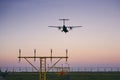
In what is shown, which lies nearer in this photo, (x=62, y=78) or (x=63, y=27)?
(x=63, y=27)

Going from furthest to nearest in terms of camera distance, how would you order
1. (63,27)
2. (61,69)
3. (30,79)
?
(30,79)
(63,27)
(61,69)

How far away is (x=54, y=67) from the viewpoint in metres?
37.9

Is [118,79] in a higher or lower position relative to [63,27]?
lower

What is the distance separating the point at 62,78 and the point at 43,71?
4188cm

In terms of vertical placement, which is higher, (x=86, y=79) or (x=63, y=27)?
(x=63, y=27)

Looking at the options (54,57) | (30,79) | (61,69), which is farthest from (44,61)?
(30,79)

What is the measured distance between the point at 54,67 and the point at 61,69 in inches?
84.4

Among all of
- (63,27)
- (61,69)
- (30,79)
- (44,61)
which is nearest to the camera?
(44,61)

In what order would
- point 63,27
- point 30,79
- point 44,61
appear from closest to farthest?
1. point 44,61
2. point 63,27
3. point 30,79

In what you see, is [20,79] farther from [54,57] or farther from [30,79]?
[54,57]

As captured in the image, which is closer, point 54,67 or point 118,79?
point 54,67

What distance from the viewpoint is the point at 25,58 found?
36.8m

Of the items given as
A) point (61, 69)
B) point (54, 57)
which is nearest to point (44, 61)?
point (54, 57)

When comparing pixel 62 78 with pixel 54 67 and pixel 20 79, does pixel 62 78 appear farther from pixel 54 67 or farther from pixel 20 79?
pixel 54 67
